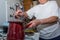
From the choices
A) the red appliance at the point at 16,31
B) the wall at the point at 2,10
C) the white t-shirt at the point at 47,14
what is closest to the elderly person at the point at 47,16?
the white t-shirt at the point at 47,14

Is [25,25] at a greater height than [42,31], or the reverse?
[25,25]

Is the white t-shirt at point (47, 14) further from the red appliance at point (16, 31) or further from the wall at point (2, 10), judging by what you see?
the wall at point (2, 10)

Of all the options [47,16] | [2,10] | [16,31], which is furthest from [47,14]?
[2,10]

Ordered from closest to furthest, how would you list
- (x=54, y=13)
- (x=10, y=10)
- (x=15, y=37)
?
(x=15, y=37), (x=54, y=13), (x=10, y=10)

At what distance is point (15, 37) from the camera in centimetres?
76

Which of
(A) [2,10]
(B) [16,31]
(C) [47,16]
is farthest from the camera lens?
(A) [2,10]

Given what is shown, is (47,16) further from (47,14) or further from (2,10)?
(2,10)

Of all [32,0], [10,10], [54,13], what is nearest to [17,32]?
[54,13]

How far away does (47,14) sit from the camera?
41.3 inches

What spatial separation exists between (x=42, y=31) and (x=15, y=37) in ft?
1.35

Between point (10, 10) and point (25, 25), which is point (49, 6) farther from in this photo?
point (10, 10)

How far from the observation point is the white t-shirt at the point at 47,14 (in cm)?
104

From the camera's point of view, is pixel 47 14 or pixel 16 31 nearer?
pixel 16 31

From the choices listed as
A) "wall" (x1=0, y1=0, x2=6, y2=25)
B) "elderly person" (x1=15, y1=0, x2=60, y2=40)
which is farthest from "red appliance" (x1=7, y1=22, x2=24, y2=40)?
"wall" (x1=0, y1=0, x2=6, y2=25)
